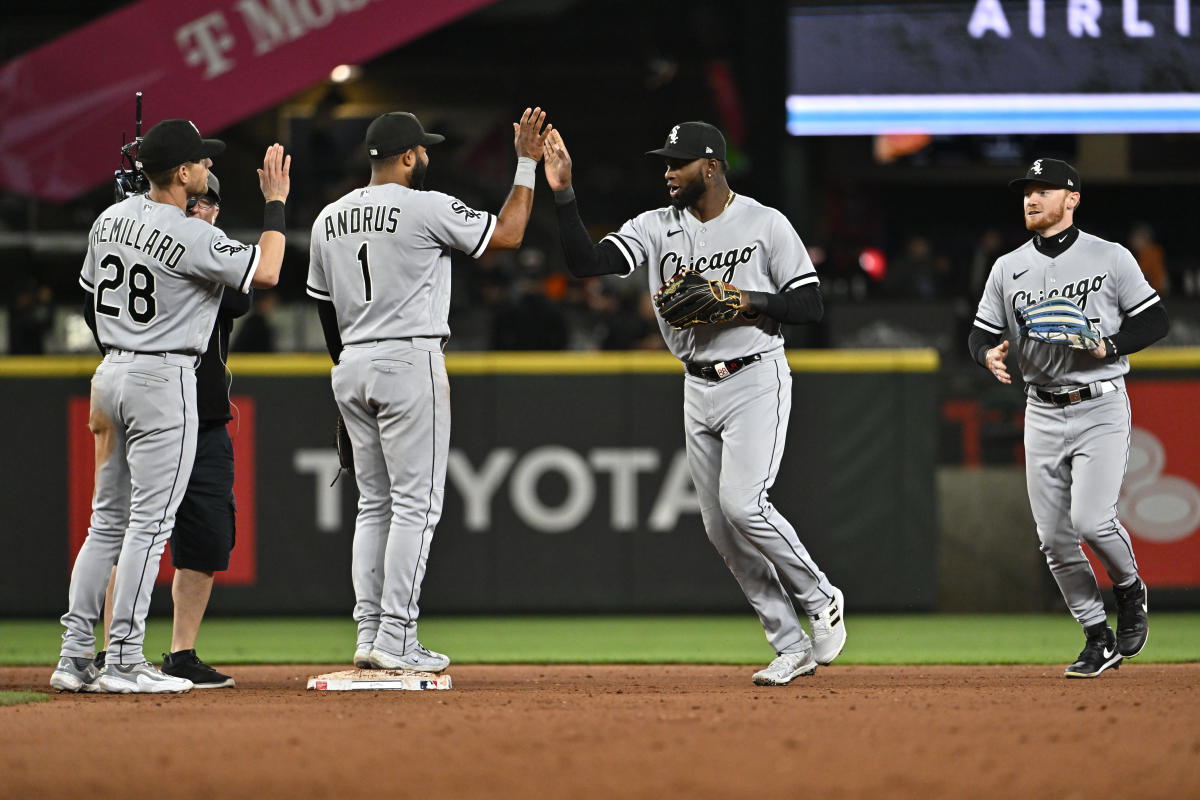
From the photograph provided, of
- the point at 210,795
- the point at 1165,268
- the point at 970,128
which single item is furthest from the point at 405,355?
the point at 1165,268

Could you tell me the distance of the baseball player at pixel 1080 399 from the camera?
19.7ft

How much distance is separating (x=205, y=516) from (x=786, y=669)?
222 cm

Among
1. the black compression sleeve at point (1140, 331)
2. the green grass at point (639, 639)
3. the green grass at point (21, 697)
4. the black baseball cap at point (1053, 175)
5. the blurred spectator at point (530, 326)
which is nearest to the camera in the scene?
the green grass at point (21, 697)

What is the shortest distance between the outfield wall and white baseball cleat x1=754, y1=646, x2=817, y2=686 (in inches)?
128

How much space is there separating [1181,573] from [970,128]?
3.42 metres

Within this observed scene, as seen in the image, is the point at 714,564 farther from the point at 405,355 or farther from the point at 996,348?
the point at 405,355

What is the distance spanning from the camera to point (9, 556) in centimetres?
918

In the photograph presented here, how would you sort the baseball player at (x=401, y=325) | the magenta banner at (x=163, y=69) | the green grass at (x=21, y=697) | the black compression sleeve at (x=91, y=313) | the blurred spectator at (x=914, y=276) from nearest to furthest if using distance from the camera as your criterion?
the green grass at (x=21, y=697), the baseball player at (x=401, y=325), the black compression sleeve at (x=91, y=313), the magenta banner at (x=163, y=69), the blurred spectator at (x=914, y=276)

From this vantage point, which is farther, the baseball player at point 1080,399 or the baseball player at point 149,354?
the baseball player at point 1080,399

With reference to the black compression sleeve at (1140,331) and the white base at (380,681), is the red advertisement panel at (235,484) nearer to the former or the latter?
the white base at (380,681)

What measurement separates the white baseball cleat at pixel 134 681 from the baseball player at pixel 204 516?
0.92ft

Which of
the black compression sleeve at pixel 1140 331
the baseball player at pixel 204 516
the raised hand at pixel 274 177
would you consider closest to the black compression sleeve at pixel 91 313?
the baseball player at pixel 204 516

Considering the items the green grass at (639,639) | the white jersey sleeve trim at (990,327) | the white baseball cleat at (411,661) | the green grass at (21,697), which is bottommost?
the green grass at (639,639)

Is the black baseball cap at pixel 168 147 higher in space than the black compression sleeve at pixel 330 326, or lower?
higher
